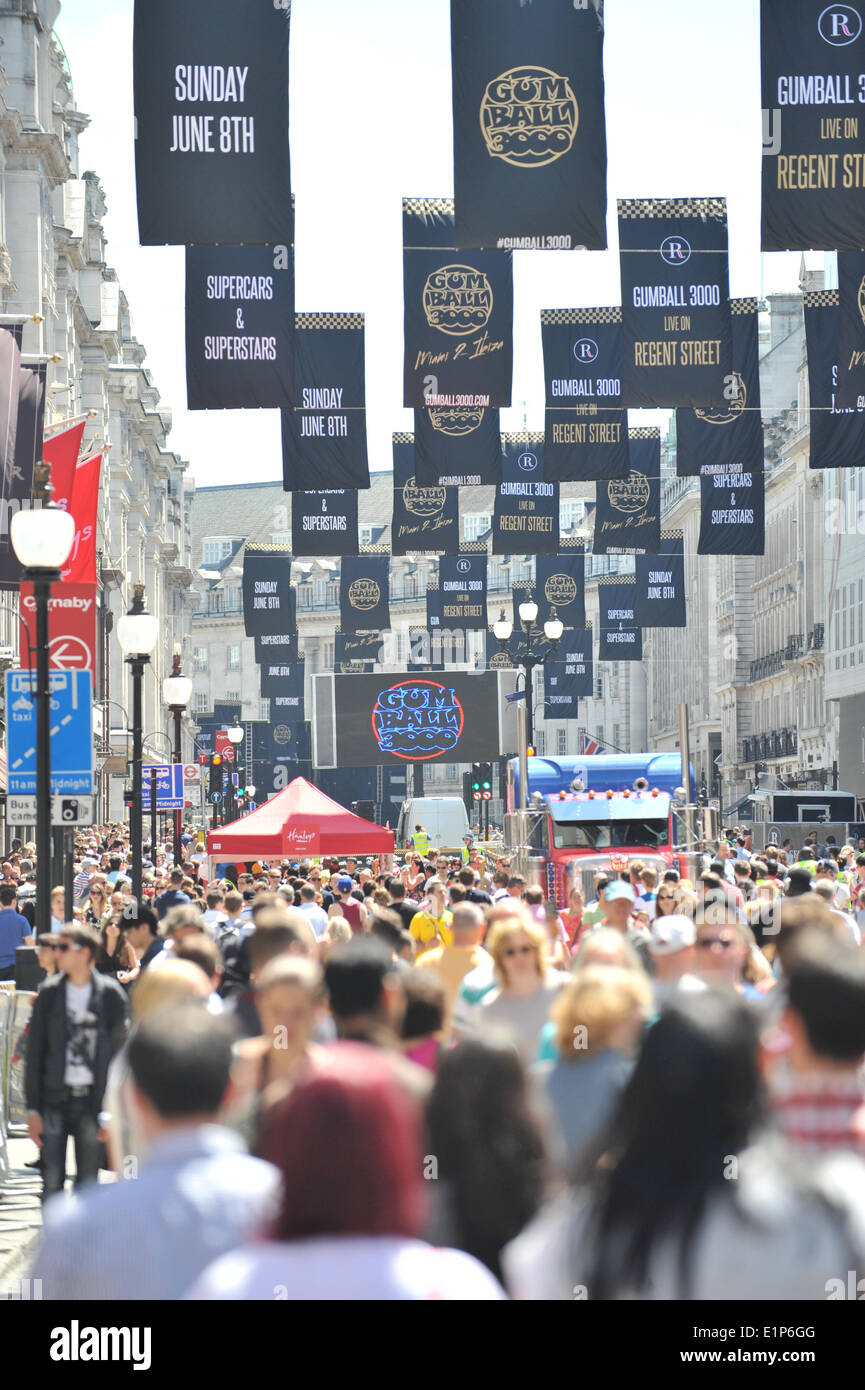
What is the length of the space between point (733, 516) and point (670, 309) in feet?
38.1

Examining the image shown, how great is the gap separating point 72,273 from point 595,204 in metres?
45.5

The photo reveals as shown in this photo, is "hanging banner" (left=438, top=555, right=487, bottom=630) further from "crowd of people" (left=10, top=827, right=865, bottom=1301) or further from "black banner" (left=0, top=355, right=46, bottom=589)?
"crowd of people" (left=10, top=827, right=865, bottom=1301)

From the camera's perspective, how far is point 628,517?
40344 millimetres

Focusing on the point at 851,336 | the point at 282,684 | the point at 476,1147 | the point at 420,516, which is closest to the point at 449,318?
the point at 851,336

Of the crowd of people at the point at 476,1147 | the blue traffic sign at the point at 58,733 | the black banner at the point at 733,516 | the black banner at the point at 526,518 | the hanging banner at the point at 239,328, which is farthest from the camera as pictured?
the black banner at the point at 526,518

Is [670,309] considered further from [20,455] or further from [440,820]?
[440,820]

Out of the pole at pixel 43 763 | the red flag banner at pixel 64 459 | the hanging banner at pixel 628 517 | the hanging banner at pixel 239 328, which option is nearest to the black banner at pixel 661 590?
the hanging banner at pixel 628 517

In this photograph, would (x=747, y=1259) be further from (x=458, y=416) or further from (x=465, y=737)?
(x=465, y=737)

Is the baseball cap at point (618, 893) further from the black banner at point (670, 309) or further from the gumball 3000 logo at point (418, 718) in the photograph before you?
the gumball 3000 logo at point (418, 718)

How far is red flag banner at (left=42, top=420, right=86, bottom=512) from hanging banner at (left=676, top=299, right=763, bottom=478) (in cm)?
898

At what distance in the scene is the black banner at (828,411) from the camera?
81.8 ft

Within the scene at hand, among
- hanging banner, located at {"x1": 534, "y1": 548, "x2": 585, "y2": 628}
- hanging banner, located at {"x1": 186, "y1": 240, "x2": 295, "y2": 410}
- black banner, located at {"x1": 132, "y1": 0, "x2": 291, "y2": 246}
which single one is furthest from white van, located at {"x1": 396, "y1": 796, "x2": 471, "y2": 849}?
black banner, located at {"x1": 132, "y1": 0, "x2": 291, "y2": 246}

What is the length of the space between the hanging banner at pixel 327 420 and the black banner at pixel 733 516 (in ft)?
31.1

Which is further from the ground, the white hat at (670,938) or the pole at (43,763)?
the pole at (43,763)
